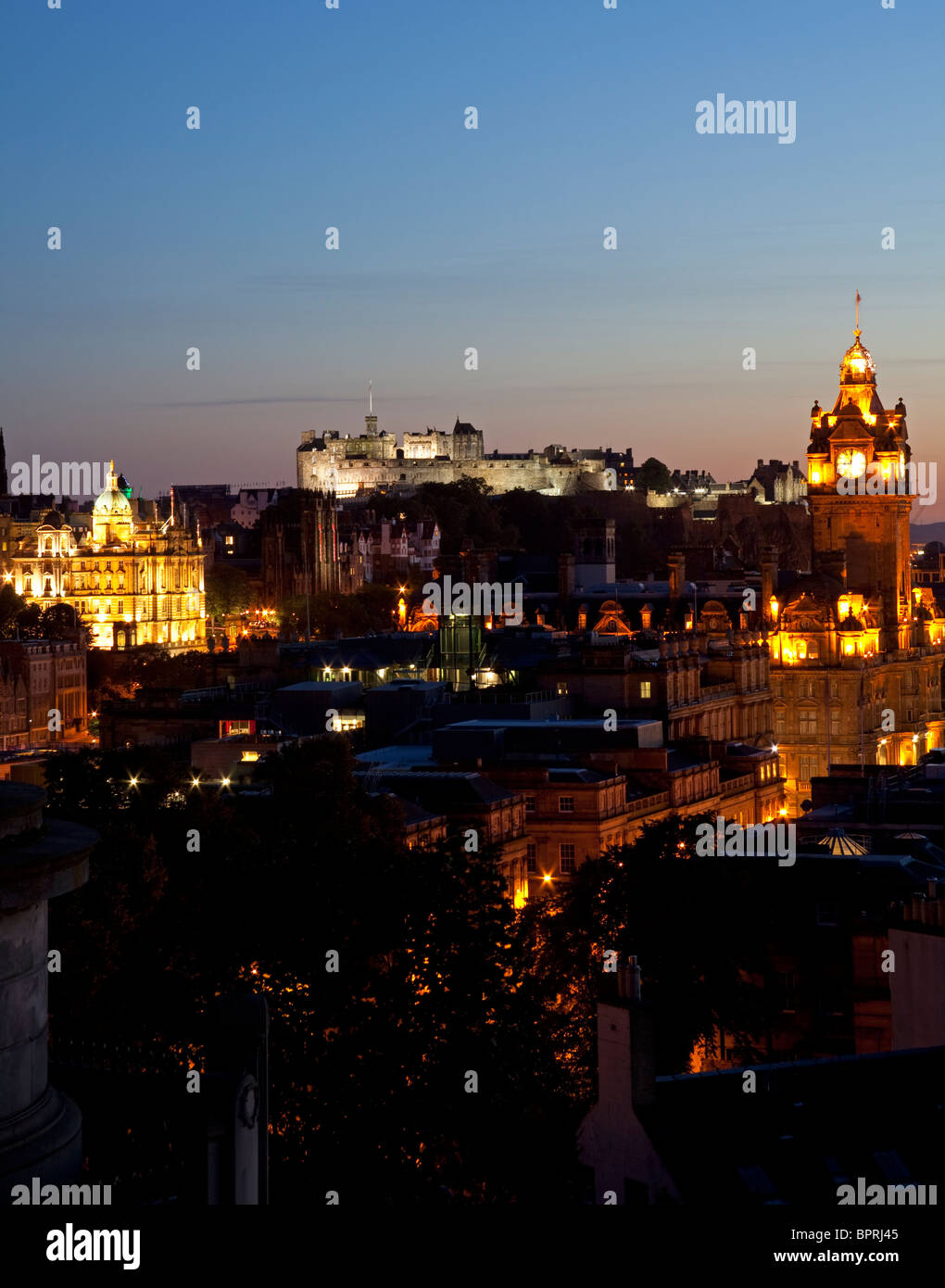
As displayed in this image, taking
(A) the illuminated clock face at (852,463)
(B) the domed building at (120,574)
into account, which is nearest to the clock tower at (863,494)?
(A) the illuminated clock face at (852,463)

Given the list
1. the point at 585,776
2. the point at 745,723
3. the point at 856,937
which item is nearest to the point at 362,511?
the point at 745,723

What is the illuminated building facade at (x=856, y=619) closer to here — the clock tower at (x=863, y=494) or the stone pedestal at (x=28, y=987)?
the clock tower at (x=863, y=494)

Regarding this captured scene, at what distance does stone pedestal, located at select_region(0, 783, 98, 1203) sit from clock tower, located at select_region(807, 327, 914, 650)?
278 feet

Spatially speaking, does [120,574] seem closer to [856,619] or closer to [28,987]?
[856,619]

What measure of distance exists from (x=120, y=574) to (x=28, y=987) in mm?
139682

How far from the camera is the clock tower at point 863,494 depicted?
300 feet

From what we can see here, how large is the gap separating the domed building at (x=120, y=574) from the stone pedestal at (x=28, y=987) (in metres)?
133

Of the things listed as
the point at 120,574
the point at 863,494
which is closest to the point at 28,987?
the point at 863,494

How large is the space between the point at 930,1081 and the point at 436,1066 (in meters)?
5.39

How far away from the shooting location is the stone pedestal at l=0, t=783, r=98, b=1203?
300 inches

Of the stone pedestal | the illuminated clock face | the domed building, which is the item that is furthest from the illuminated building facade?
the stone pedestal

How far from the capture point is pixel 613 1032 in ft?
58.7

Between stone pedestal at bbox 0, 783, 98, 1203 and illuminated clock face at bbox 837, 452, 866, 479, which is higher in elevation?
illuminated clock face at bbox 837, 452, 866, 479

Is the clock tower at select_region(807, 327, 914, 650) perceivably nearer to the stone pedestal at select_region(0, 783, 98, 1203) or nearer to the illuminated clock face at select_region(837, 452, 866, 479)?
the illuminated clock face at select_region(837, 452, 866, 479)
